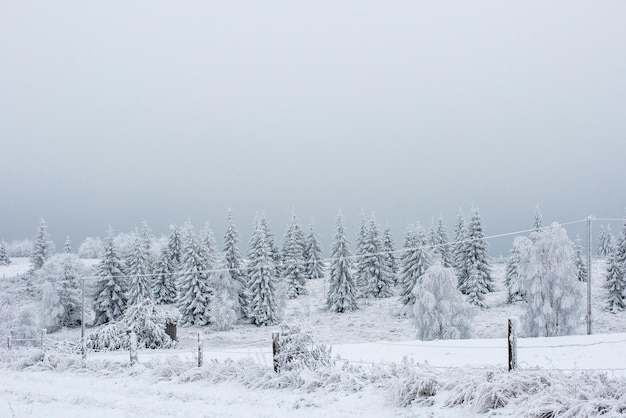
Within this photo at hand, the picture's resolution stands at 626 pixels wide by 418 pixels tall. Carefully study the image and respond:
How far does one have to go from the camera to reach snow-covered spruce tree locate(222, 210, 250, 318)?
196ft

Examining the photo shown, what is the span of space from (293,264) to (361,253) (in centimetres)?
1080

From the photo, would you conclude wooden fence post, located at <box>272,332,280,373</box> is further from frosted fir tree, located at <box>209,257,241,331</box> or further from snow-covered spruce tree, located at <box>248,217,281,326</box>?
snow-covered spruce tree, located at <box>248,217,281,326</box>

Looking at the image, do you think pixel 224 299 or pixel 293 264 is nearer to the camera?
pixel 224 299

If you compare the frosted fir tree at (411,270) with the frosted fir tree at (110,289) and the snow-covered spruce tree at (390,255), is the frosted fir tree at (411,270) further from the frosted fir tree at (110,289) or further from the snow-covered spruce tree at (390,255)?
the frosted fir tree at (110,289)

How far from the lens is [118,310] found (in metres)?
57.4

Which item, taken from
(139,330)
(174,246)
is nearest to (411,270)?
(139,330)

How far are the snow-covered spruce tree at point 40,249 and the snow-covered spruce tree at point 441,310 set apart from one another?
66.1 metres

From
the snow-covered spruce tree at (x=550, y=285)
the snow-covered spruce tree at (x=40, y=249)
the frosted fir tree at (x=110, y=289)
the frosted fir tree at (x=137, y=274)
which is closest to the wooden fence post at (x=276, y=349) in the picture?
the snow-covered spruce tree at (x=550, y=285)

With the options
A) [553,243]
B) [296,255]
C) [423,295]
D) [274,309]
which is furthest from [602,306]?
[296,255]

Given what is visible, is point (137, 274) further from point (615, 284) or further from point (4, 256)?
point (615, 284)

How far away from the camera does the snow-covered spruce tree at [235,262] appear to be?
59.8m

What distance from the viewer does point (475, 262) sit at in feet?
203

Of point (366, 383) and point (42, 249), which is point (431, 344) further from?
point (42, 249)

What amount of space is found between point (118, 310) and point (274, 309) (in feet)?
63.8
